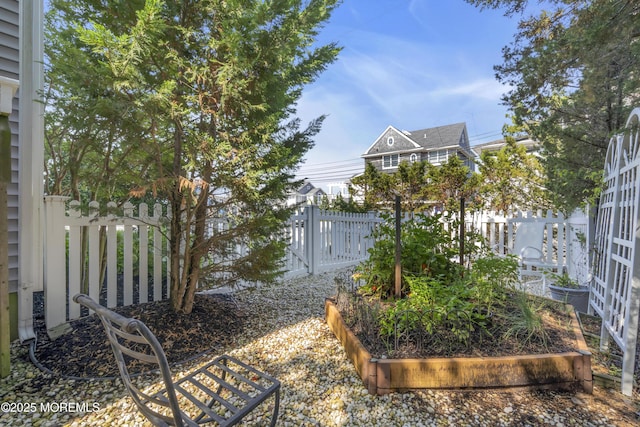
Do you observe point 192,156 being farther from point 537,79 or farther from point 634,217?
point 537,79

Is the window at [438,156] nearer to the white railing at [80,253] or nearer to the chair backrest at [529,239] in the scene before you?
the chair backrest at [529,239]

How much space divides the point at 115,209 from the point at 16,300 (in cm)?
116

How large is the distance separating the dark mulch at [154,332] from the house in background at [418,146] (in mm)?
17749

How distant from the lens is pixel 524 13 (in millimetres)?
4223

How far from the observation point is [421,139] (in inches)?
878

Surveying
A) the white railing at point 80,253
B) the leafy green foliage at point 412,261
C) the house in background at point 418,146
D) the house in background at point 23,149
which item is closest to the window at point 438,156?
the house in background at point 418,146

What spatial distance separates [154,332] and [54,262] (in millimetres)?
1097

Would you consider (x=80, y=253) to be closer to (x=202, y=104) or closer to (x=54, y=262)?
(x=54, y=262)

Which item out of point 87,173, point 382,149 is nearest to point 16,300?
point 87,173

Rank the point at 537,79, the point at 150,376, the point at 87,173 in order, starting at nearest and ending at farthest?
the point at 150,376 → the point at 87,173 → the point at 537,79

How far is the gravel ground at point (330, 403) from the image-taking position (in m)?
1.66

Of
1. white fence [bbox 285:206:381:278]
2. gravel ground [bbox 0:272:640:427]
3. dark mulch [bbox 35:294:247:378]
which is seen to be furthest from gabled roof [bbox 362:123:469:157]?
gravel ground [bbox 0:272:640:427]

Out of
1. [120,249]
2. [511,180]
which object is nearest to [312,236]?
[120,249]

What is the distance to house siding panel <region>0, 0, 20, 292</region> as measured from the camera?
8.59 feet
